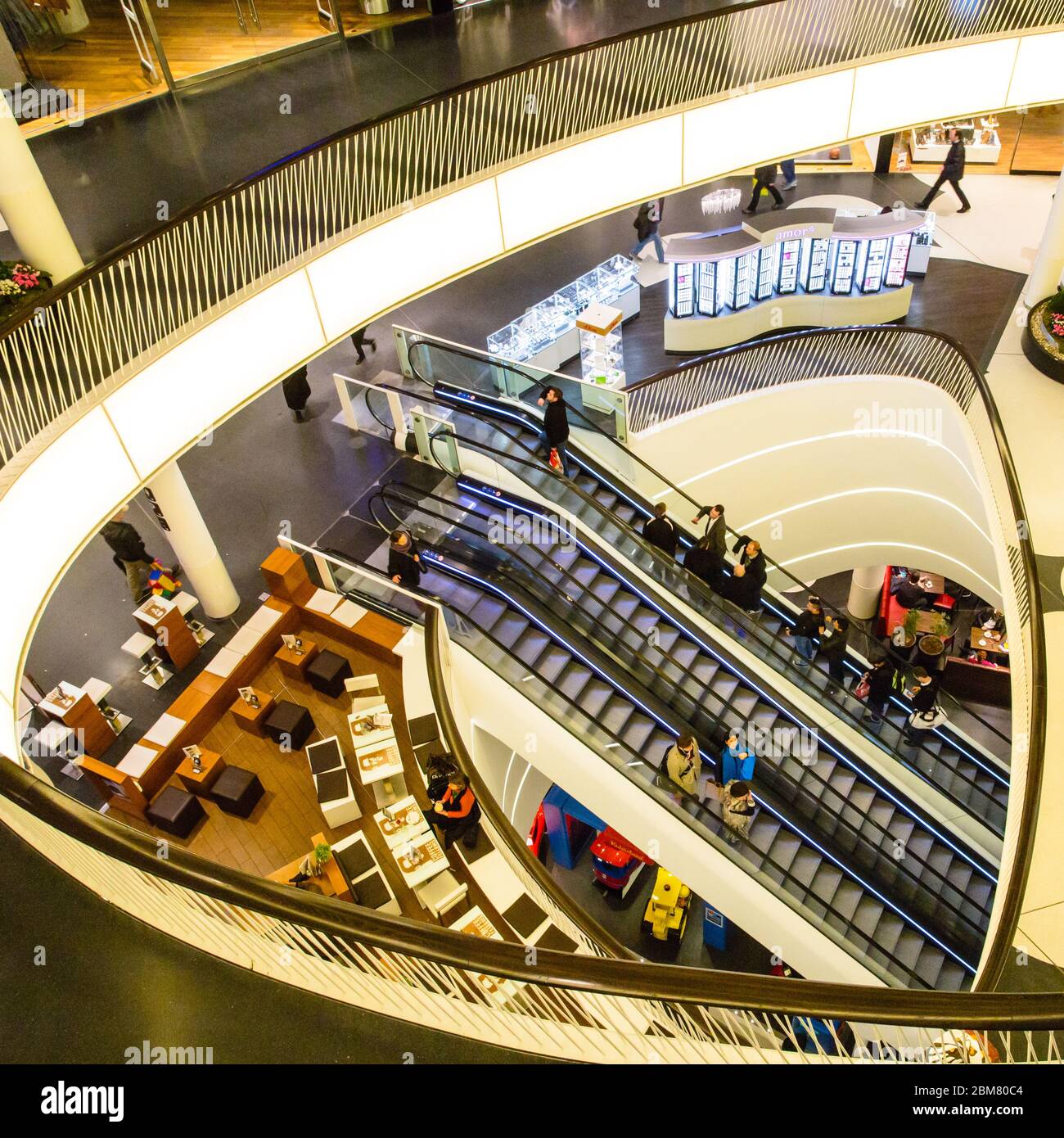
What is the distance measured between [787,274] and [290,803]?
452 inches

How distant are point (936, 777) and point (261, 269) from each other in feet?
30.5

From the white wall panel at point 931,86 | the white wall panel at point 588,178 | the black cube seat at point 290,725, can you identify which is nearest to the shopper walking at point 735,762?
the black cube seat at point 290,725

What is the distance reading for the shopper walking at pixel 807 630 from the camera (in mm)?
11500

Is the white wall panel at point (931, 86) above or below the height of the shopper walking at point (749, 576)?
above

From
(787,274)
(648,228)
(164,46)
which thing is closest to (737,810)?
(787,274)

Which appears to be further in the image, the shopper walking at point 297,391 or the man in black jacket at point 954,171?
the man in black jacket at point 954,171

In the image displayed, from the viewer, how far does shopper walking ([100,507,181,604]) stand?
1074 centimetres

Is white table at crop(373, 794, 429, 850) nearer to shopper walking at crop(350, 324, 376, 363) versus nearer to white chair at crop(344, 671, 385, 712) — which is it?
white chair at crop(344, 671, 385, 712)

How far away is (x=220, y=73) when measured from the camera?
38.8 feet

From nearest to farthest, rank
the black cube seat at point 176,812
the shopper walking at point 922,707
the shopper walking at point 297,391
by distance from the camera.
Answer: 1. the black cube seat at point 176,812
2. the shopper walking at point 922,707
3. the shopper walking at point 297,391

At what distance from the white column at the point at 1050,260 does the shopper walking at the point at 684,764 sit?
880cm

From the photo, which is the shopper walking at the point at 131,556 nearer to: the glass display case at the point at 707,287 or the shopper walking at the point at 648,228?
the glass display case at the point at 707,287

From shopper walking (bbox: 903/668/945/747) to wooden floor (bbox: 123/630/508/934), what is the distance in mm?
5605

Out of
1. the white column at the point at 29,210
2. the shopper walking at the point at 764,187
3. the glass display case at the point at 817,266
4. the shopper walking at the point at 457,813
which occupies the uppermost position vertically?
the shopper walking at the point at 764,187
